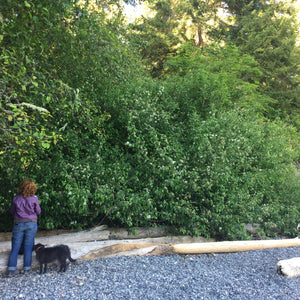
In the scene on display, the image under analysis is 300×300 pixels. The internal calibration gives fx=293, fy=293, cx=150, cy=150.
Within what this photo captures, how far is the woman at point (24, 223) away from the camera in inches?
194

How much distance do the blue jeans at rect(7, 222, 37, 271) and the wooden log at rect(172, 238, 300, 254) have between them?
2.84m

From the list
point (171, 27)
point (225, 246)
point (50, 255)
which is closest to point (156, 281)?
point (50, 255)

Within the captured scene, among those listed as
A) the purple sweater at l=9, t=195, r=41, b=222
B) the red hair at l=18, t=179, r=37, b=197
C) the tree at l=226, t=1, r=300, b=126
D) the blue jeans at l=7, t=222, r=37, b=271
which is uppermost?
the tree at l=226, t=1, r=300, b=126

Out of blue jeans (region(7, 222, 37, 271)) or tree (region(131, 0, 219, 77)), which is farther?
tree (region(131, 0, 219, 77))

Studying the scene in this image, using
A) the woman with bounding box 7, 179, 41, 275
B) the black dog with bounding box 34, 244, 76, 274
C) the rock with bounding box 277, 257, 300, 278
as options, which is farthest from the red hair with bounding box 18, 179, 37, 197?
the rock with bounding box 277, 257, 300, 278

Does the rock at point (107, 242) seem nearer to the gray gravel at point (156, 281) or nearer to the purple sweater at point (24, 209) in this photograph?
the gray gravel at point (156, 281)

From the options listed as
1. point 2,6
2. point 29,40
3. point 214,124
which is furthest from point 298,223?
point 2,6

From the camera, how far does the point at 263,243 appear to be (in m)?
7.38

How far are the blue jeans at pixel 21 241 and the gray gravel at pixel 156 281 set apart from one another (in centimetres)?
21

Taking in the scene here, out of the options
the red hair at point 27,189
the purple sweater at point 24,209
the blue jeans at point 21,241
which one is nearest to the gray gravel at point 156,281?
the blue jeans at point 21,241

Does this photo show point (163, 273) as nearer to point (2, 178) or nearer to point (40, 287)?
point (40, 287)

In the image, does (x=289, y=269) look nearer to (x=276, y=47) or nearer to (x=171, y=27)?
(x=276, y=47)

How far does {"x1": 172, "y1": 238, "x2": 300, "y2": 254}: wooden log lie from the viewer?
6.27m

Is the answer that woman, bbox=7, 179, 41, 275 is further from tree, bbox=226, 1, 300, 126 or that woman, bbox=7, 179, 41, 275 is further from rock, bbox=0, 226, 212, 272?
tree, bbox=226, 1, 300, 126
